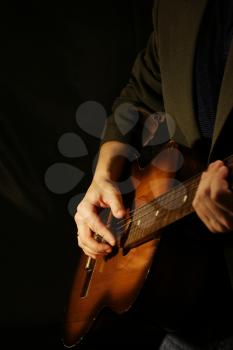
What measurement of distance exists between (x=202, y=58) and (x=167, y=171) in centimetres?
28

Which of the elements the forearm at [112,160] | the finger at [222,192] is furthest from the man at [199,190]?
the forearm at [112,160]

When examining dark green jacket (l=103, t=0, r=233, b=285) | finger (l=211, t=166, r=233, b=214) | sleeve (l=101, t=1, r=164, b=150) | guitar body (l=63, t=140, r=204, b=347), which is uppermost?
dark green jacket (l=103, t=0, r=233, b=285)

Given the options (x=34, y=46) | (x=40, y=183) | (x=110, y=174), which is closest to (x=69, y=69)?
(x=34, y=46)

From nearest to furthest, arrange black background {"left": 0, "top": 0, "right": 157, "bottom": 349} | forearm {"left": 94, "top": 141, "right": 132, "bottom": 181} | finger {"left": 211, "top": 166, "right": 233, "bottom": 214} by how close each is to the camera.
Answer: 1. finger {"left": 211, "top": 166, "right": 233, "bottom": 214}
2. forearm {"left": 94, "top": 141, "right": 132, "bottom": 181}
3. black background {"left": 0, "top": 0, "right": 157, "bottom": 349}

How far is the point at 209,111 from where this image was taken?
3.08ft

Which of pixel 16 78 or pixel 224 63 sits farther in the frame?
pixel 16 78

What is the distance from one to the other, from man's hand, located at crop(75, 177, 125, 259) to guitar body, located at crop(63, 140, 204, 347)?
0.04 meters

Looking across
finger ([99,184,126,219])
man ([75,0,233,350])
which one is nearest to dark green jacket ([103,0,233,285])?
man ([75,0,233,350])

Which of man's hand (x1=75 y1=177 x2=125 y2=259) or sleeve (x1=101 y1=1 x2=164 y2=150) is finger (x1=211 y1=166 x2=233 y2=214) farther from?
sleeve (x1=101 y1=1 x2=164 y2=150)

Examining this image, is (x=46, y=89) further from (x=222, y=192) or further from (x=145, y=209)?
(x=222, y=192)

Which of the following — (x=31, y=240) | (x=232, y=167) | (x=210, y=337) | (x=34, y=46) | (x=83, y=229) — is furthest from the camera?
(x=31, y=240)

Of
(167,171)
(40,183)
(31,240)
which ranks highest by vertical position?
(167,171)

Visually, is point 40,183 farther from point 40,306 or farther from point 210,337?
point 210,337

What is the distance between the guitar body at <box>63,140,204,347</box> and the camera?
37.6 inches
